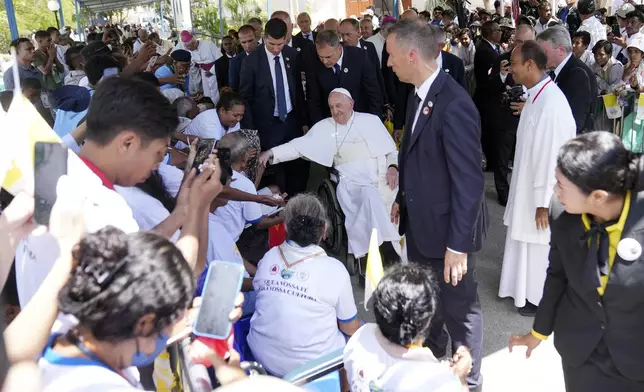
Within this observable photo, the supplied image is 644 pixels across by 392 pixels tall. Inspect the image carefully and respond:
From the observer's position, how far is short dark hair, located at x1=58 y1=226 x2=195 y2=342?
118 centimetres

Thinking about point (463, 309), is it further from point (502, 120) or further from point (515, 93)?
point (502, 120)

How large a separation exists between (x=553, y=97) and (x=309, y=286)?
1852 millimetres

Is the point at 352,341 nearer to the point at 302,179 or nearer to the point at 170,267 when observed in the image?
the point at 170,267

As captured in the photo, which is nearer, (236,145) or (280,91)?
(236,145)

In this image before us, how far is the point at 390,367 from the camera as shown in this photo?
69.1 inches

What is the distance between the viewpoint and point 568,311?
2008mm

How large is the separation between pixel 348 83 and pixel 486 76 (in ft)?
5.90

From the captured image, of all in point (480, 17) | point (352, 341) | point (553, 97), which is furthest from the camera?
point (480, 17)

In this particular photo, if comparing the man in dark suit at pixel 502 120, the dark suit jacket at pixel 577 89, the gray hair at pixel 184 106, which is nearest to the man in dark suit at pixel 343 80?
the gray hair at pixel 184 106

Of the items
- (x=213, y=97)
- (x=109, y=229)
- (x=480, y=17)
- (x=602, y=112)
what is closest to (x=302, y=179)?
(x=213, y=97)

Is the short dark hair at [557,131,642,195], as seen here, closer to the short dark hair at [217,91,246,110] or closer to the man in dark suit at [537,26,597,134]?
the man in dark suit at [537,26,597,134]

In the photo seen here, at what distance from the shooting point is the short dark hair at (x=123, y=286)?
1.18 m

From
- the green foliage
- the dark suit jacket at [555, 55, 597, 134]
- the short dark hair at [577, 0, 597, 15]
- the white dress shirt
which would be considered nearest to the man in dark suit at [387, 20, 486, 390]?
the dark suit jacket at [555, 55, 597, 134]

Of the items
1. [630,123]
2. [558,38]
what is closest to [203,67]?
[558,38]
